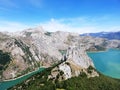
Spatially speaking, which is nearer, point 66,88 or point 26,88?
point 66,88

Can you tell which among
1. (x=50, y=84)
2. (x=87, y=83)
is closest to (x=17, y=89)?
(x=50, y=84)

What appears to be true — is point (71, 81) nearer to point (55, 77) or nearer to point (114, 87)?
point (55, 77)

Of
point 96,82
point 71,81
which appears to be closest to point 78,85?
point 71,81

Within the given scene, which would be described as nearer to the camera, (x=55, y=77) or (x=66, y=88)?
(x=66, y=88)

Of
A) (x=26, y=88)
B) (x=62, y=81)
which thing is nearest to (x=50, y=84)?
(x=62, y=81)

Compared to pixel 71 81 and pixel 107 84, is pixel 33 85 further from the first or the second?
pixel 107 84

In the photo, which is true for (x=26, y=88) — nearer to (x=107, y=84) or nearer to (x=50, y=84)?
(x=50, y=84)

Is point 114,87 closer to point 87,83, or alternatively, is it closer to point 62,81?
point 87,83

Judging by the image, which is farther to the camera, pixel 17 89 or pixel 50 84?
pixel 17 89
